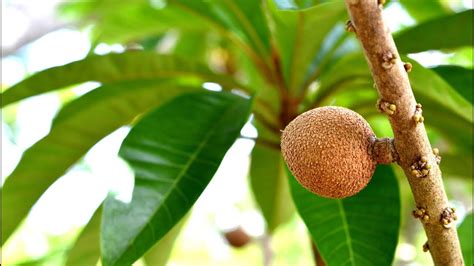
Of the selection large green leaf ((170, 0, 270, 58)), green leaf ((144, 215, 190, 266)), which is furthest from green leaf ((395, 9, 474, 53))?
green leaf ((144, 215, 190, 266))

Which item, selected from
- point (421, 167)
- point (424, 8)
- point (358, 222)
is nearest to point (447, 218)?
point (421, 167)

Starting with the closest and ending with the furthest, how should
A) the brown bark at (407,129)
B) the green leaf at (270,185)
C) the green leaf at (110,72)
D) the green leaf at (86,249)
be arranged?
the brown bark at (407,129) < the green leaf at (86,249) < the green leaf at (110,72) < the green leaf at (270,185)

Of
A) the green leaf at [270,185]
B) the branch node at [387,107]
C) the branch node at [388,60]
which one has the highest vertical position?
the branch node at [388,60]

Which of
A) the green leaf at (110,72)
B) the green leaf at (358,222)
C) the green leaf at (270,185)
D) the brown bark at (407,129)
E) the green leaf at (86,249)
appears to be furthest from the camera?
the green leaf at (270,185)

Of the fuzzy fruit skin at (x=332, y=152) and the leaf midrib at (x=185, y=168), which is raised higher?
the fuzzy fruit skin at (x=332, y=152)

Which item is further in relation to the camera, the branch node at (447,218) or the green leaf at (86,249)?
the green leaf at (86,249)

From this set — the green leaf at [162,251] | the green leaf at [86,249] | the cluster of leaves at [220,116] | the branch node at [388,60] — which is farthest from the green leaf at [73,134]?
the branch node at [388,60]

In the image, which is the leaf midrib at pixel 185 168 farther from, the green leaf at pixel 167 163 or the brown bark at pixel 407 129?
the brown bark at pixel 407 129
